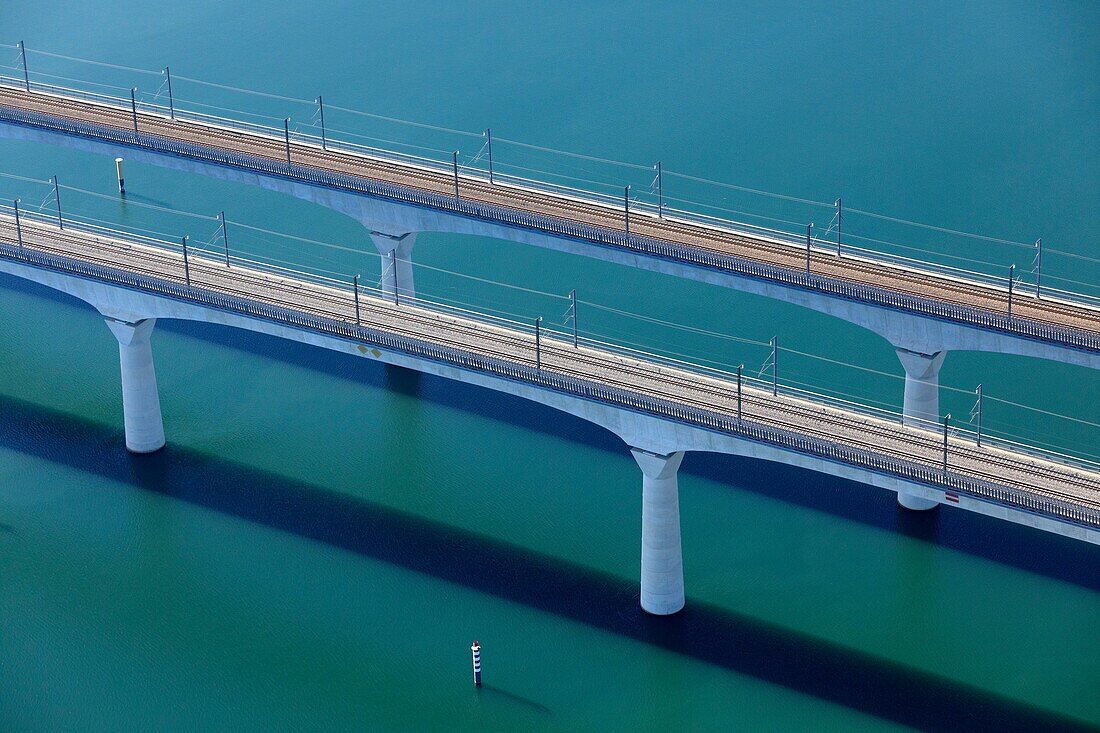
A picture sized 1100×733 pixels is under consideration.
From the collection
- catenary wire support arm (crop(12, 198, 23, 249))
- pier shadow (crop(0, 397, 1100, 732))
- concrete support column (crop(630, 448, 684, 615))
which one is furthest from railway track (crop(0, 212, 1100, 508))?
pier shadow (crop(0, 397, 1100, 732))

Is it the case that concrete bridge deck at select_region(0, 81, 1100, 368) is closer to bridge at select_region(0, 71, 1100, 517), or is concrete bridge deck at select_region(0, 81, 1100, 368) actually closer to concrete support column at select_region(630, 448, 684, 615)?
bridge at select_region(0, 71, 1100, 517)

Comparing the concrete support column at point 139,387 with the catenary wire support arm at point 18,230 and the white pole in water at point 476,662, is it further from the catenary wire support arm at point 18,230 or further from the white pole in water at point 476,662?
the white pole in water at point 476,662

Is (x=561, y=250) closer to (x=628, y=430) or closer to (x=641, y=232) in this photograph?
(x=641, y=232)

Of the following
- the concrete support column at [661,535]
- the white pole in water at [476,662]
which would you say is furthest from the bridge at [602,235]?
the white pole in water at [476,662]


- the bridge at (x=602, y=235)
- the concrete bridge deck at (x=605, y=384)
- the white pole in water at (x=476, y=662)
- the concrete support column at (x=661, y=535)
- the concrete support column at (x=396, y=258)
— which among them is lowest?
the white pole in water at (x=476, y=662)

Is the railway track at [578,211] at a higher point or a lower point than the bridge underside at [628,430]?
higher

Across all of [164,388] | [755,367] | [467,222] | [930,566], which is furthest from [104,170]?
[930,566]

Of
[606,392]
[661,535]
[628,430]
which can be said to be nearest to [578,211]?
[606,392]
